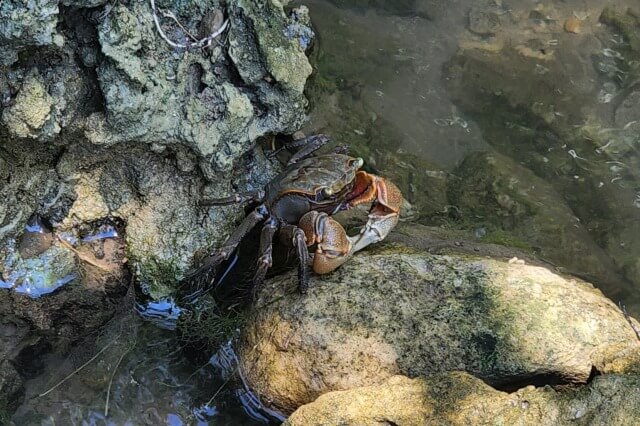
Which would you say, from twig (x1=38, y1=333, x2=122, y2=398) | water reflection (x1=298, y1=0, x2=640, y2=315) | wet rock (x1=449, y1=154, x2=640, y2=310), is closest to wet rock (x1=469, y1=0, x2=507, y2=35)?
water reflection (x1=298, y1=0, x2=640, y2=315)

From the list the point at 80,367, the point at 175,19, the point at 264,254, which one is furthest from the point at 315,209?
the point at 80,367

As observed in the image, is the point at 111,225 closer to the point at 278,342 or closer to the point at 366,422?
the point at 278,342

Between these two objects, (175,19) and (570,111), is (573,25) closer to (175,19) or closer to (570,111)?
(570,111)

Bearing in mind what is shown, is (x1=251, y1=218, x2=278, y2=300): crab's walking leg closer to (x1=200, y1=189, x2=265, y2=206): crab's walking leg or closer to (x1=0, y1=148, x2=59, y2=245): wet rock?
(x1=200, y1=189, x2=265, y2=206): crab's walking leg

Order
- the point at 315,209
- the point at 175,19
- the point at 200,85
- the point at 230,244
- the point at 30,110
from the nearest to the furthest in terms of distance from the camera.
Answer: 1. the point at 30,110
2. the point at 175,19
3. the point at 200,85
4. the point at 230,244
5. the point at 315,209

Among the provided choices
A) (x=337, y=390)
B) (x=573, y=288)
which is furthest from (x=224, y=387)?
(x=573, y=288)

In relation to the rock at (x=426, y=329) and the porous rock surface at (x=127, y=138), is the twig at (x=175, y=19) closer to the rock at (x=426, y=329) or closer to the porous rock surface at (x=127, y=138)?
the porous rock surface at (x=127, y=138)
